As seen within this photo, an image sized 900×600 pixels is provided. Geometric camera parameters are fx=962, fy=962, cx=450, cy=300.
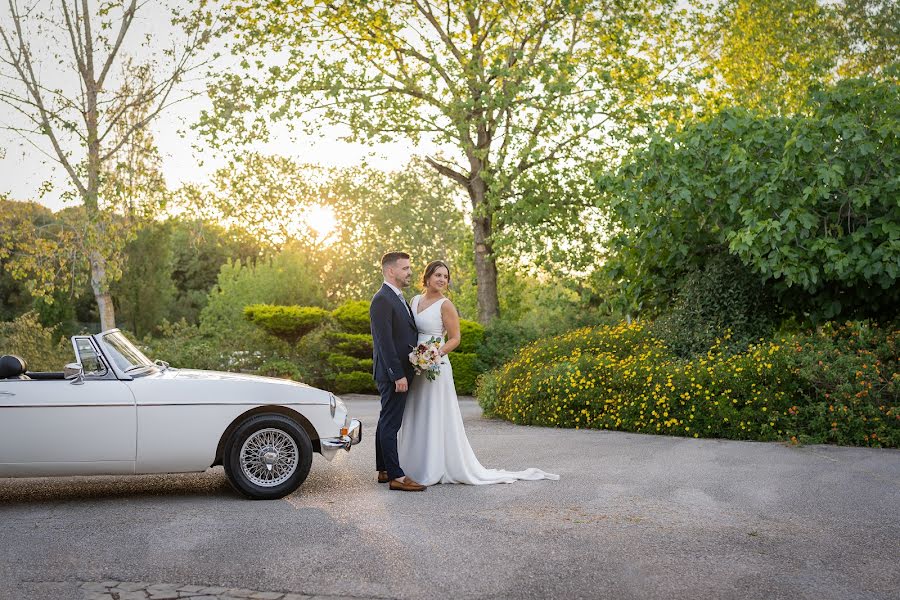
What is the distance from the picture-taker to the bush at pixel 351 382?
73.0 feet

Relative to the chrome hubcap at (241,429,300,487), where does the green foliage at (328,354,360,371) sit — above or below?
above

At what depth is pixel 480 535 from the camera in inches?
268

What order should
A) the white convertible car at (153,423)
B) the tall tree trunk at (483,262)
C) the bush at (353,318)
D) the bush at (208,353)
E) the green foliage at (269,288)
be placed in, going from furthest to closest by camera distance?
the green foliage at (269,288)
the tall tree trunk at (483,262)
the bush at (353,318)
the bush at (208,353)
the white convertible car at (153,423)

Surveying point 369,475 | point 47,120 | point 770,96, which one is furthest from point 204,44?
point 369,475

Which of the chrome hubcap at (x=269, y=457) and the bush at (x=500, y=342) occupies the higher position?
the bush at (x=500, y=342)

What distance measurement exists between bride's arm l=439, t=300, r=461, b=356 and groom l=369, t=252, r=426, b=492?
1.02 ft

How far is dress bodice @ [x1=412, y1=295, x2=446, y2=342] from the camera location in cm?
902

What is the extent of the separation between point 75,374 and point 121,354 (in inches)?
17.7

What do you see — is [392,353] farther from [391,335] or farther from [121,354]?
[121,354]

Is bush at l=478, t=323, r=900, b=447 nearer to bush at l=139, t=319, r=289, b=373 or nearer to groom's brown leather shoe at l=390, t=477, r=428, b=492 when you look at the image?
groom's brown leather shoe at l=390, t=477, r=428, b=492

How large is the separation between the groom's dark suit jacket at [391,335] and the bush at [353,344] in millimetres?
13678

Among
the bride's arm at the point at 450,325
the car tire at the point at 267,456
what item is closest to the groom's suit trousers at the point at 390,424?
the bride's arm at the point at 450,325

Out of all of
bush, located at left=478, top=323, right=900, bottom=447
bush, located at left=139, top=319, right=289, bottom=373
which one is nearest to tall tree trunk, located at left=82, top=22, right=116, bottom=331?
bush, located at left=139, top=319, right=289, bottom=373

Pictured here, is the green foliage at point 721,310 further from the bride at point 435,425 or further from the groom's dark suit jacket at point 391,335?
the groom's dark suit jacket at point 391,335
